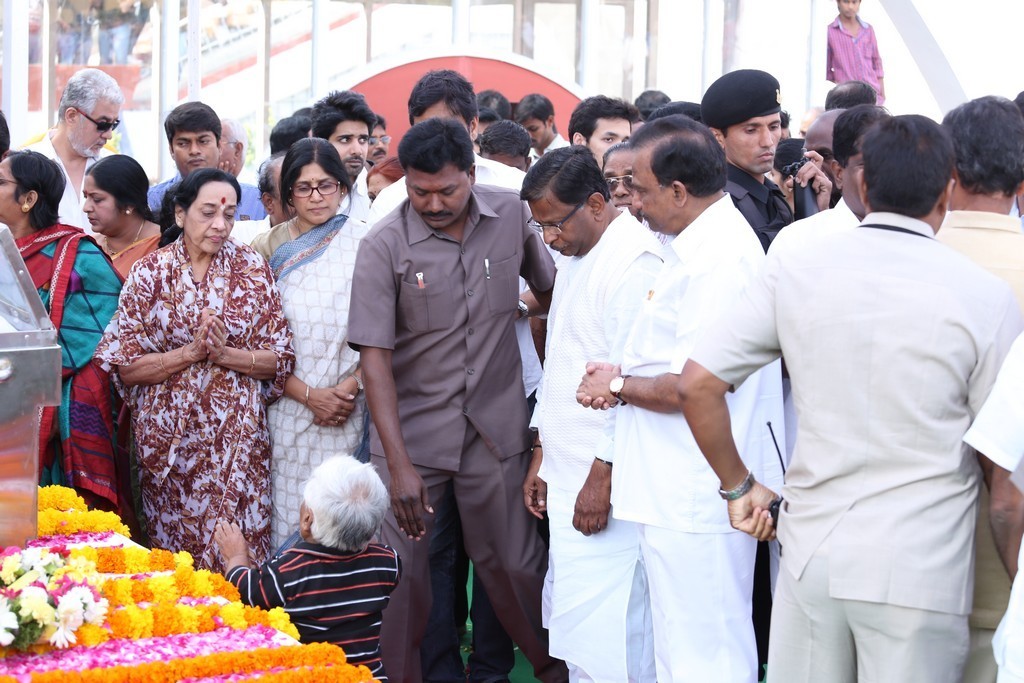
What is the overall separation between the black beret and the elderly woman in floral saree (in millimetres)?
1726

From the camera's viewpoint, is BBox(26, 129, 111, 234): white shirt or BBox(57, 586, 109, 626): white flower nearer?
BBox(57, 586, 109, 626): white flower

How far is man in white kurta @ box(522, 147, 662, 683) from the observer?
13.0ft

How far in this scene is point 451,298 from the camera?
434 cm

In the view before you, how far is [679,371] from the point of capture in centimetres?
342

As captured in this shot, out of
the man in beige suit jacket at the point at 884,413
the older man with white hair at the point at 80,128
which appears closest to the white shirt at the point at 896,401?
the man in beige suit jacket at the point at 884,413

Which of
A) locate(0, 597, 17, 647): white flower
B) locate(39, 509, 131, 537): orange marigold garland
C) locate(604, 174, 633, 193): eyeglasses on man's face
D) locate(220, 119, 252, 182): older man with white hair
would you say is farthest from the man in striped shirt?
locate(220, 119, 252, 182): older man with white hair

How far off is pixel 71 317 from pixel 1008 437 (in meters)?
3.46

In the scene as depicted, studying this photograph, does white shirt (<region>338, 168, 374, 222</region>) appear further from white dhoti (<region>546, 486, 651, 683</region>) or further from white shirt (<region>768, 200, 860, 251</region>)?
white shirt (<region>768, 200, 860, 251</region>)

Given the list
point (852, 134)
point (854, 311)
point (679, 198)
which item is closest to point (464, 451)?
point (679, 198)

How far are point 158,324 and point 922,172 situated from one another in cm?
286

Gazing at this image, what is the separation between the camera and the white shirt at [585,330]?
3.88 meters

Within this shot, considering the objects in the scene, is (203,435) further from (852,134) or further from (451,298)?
(852,134)

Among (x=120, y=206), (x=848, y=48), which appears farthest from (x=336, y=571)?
(x=848, y=48)

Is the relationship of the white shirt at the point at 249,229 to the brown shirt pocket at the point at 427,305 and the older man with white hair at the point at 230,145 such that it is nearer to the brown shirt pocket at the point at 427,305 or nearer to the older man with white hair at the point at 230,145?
the older man with white hair at the point at 230,145
